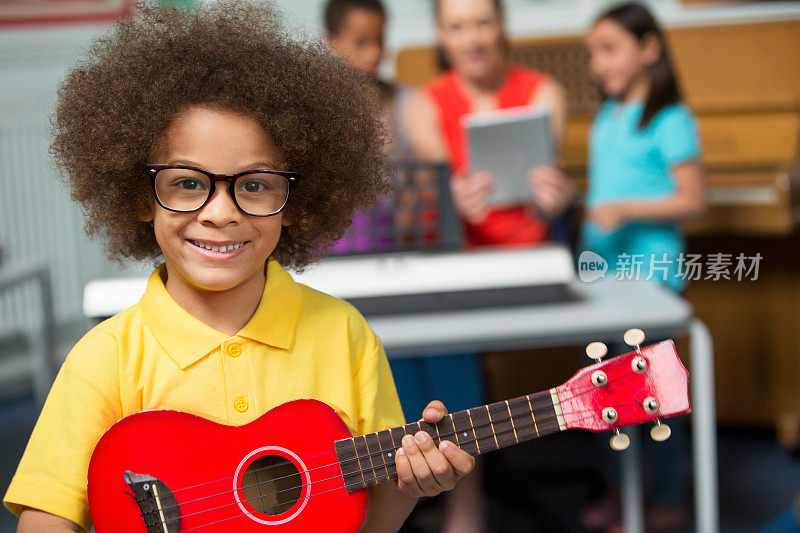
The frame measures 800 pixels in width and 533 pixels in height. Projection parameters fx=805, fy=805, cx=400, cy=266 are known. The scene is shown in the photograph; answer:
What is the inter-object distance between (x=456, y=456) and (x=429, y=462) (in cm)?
3

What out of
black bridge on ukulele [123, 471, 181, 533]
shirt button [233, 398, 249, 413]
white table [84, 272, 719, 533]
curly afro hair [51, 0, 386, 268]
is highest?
curly afro hair [51, 0, 386, 268]

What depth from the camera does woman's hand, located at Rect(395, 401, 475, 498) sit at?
2.75 feet

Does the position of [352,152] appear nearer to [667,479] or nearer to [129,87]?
[129,87]

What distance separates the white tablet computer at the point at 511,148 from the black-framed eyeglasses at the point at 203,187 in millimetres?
1318

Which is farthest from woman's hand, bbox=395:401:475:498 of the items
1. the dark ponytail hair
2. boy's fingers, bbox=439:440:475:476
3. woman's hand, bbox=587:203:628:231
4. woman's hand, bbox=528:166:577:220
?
the dark ponytail hair

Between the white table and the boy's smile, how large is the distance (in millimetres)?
799

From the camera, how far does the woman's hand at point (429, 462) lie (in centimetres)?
84

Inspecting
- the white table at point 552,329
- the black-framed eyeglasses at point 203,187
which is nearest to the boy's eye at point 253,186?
the black-framed eyeglasses at point 203,187

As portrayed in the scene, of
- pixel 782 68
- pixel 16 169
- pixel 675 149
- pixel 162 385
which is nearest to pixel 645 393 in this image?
pixel 162 385

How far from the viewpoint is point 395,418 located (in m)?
0.96

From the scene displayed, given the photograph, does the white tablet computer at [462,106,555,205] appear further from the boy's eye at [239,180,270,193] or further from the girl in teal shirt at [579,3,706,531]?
the boy's eye at [239,180,270,193]

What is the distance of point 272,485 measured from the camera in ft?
2.84

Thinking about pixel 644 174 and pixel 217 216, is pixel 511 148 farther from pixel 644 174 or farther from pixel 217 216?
pixel 217 216

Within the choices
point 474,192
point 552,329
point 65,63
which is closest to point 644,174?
point 474,192
